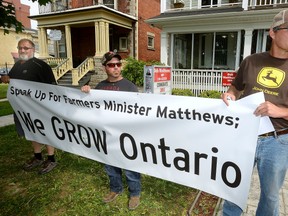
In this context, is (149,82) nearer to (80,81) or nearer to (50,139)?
(50,139)

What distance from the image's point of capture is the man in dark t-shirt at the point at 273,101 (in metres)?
1.73

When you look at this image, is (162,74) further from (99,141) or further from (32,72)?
(99,141)

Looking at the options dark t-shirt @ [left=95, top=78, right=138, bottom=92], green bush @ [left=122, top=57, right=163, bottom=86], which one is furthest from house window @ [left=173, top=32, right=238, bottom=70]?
dark t-shirt @ [left=95, top=78, right=138, bottom=92]

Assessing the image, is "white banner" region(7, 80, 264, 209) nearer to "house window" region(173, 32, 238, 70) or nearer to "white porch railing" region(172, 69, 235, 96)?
"white porch railing" region(172, 69, 235, 96)

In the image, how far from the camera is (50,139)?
3.20m

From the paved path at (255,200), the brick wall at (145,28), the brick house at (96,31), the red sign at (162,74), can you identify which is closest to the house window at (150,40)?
the brick house at (96,31)

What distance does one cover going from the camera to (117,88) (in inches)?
104

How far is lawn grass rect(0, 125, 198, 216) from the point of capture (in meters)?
2.76

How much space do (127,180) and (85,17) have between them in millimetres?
14645

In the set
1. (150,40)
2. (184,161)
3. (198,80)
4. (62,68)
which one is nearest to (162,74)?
(184,161)

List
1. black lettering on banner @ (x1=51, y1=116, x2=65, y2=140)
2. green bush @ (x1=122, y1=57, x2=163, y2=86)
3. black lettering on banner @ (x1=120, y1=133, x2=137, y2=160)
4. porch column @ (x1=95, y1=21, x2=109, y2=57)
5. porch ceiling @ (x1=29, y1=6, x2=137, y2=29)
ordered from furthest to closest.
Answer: porch column @ (x1=95, y1=21, x2=109, y2=57) → porch ceiling @ (x1=29, y1=6, x2=137, y2=29) → green bush @ (x1=122, y1=57, x2=163, y2=86) → black lettering on banner @ (x1=51, y1=116, x2=65, y2=140) → black lettering on banner @ (x1=120, y1=133, x2=137, y2=160)

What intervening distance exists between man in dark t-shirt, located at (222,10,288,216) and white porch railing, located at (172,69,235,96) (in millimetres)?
8805

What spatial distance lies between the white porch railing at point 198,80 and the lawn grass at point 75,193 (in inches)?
314

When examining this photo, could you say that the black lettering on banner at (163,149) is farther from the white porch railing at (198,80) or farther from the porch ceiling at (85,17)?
the porch ceiling at (85,17)
